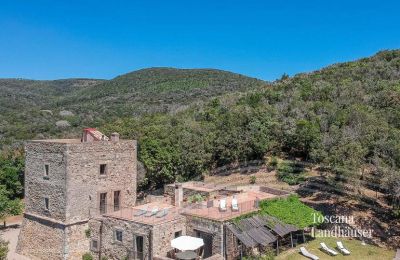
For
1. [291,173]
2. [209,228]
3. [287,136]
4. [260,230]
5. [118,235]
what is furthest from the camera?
[287,136]

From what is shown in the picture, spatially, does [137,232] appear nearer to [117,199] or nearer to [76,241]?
[76,241]

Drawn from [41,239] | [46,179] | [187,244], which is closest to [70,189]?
[46,179]

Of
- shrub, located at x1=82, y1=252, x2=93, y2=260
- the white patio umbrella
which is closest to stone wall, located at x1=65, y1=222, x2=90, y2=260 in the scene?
shrub, located at x1=82, y1=252, x2=93, y2=260

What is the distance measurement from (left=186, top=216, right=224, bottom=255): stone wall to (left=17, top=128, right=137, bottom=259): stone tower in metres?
6.67

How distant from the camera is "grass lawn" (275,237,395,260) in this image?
69.5 ft

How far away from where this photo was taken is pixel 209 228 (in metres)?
20.5

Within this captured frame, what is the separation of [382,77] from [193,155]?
132 feet

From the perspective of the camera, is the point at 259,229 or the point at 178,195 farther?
the point at 178,195

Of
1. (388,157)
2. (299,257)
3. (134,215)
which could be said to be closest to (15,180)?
(134,215)

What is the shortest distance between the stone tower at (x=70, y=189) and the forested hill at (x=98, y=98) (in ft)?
120

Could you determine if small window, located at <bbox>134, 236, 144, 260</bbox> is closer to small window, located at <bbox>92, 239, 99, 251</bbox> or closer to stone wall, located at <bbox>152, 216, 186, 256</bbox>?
stone wall, located at <bbox>152, 216, 186, 256</bbox>

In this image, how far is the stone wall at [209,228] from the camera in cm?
2005

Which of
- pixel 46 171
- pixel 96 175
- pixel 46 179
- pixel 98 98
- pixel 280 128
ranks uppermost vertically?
pixel 98 98

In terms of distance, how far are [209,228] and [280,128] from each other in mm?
25333
